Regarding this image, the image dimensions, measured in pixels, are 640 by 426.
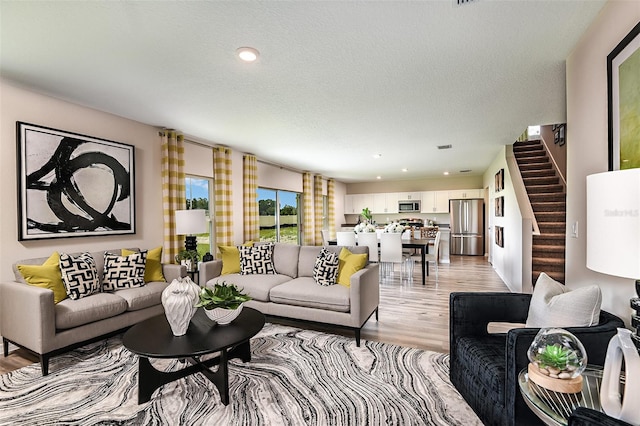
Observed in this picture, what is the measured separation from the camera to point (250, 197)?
5.85 meters

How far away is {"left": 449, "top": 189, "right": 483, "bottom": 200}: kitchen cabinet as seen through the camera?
924 centimetres

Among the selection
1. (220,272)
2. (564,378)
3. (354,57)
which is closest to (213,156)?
(220,272)

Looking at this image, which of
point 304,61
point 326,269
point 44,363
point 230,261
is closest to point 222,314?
point 326,269

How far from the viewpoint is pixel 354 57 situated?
7.97 ft

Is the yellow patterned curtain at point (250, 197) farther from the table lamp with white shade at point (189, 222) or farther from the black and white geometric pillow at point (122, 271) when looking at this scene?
the black and white geometric pillow at point (122, 271)

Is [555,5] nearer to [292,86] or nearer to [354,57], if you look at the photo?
[354,57]

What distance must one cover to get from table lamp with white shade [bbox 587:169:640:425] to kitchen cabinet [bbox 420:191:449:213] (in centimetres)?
894

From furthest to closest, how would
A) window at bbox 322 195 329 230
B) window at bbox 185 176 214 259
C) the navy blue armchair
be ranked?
window at bbox 322 195 329 230 → window at bbox 185 176 214 259 → the navy blue armchair

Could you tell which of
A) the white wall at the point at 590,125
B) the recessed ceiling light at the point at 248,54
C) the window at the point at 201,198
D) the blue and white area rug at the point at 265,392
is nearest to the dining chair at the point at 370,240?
the window at the point at 201,198

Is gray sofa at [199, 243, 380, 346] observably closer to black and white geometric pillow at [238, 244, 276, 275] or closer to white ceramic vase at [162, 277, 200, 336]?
black and white geometric pillow at [238, 244, 276, 275]

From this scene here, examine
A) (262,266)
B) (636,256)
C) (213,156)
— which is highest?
(213,156)

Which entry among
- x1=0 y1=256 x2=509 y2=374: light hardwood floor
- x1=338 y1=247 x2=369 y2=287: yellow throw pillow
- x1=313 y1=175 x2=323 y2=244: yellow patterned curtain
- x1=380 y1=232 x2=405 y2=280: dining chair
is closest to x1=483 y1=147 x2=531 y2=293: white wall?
x1=0 y1=256 x2=509 y2=374: light hardwood floor

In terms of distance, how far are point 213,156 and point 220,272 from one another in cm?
213

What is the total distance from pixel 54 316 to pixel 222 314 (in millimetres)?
1438
